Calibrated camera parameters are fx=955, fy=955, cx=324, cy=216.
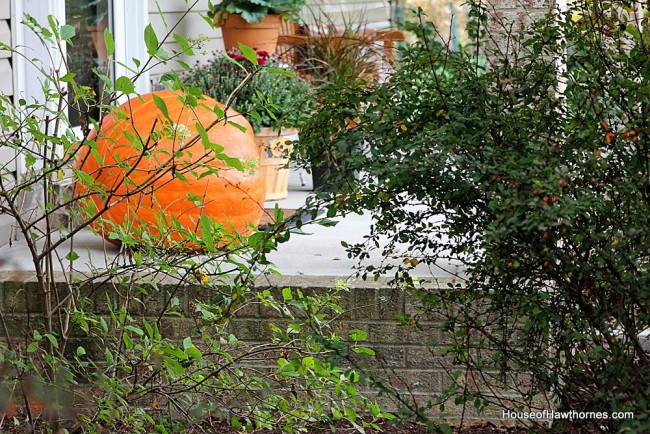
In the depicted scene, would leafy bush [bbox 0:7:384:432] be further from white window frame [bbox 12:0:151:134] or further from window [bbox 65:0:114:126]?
window [bbox 65:0:114:126]

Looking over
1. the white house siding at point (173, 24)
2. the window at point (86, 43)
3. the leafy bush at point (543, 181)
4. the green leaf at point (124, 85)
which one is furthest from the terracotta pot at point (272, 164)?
the green leaf at point (124, 85)

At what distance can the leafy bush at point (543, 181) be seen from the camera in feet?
6.51

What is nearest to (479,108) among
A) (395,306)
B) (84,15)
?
(395,306)

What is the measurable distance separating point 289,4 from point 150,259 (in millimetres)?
4940

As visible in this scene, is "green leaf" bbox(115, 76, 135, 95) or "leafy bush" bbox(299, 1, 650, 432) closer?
"leafy bush" bbox(299, 1, 650, 432)

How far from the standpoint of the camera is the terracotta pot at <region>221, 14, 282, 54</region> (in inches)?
295

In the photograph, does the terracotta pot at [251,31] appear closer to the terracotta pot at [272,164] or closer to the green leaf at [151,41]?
the terracotta pot at [272,164]

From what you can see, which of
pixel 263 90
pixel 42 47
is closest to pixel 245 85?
pixel 263 90

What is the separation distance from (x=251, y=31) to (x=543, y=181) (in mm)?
5830

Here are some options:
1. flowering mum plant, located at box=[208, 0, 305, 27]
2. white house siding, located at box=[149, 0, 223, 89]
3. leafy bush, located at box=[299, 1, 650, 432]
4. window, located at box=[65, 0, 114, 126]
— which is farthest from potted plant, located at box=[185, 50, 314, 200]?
leafy bush, located at box=[299, 1, 650, 432]

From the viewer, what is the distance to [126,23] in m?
6.76

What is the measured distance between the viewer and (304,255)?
4.56m

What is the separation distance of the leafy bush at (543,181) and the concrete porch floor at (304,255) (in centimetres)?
114

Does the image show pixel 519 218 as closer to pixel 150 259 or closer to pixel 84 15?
pixel 150 259
